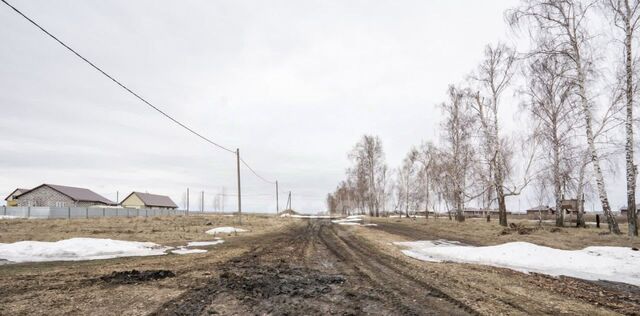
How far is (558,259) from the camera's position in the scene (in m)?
11.8

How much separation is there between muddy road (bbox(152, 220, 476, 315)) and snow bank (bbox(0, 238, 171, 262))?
6.20 meters

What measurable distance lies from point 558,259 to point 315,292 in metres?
8.33

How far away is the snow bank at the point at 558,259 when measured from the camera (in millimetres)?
10211

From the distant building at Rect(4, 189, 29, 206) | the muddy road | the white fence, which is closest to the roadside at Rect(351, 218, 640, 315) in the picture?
the muddy road

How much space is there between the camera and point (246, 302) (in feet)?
22.9

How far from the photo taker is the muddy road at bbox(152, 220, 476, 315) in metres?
6.46

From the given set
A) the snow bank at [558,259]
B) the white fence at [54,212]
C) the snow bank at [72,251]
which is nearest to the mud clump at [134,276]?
the snow bank at [72,251]

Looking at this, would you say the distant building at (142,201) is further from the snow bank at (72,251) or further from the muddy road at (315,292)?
the muddy road at (315,292)

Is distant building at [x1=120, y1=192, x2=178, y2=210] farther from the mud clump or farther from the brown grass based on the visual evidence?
the mud clump

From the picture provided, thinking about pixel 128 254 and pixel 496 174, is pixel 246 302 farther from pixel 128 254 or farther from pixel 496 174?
pixel 496 174

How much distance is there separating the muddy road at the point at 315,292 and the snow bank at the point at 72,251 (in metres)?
6.20

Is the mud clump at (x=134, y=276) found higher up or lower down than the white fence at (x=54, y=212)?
higher up

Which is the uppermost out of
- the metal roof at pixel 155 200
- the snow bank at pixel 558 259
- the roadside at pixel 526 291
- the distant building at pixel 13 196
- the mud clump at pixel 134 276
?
the distant building at pixel 13 196

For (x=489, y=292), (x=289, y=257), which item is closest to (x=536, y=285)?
(x=489, y=292)
